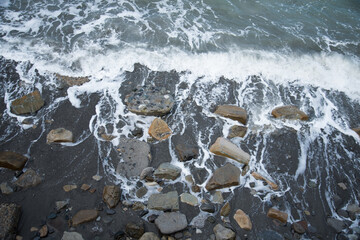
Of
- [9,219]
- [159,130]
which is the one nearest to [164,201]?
[159,130]

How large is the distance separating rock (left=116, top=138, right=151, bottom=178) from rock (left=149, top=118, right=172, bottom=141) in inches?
12.0

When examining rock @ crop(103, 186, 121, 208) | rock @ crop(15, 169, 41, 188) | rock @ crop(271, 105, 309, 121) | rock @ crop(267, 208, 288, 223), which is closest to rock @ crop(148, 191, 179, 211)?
rock @ crop(103, 186, 121, 208)

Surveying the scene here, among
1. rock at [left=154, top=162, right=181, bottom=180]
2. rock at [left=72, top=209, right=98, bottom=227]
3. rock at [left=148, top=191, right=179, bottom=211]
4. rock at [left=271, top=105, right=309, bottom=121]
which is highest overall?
rock at [left=271, top=105, right=309, bottom=121]

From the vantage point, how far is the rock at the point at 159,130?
5.02m

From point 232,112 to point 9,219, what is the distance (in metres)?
4.34

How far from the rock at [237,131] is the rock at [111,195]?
248 cm

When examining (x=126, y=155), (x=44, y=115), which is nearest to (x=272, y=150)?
(x=126, y=155)

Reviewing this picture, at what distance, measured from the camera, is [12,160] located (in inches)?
165

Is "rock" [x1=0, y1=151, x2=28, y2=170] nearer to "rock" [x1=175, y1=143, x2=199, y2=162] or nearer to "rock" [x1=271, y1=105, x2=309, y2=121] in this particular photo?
"rock" [x1=175, y1=143, x2=199, y2=162]

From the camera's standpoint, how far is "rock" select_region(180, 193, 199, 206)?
408 centimetres

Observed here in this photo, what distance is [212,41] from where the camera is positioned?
7.84 meters

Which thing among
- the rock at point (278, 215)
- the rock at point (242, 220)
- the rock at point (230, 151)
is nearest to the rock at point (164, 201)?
the rock at point (242, 220)

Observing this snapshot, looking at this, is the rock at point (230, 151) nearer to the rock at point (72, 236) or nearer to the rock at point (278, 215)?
the rock at point (278, 215)

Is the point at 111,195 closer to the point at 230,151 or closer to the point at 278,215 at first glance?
the point at 230,151
